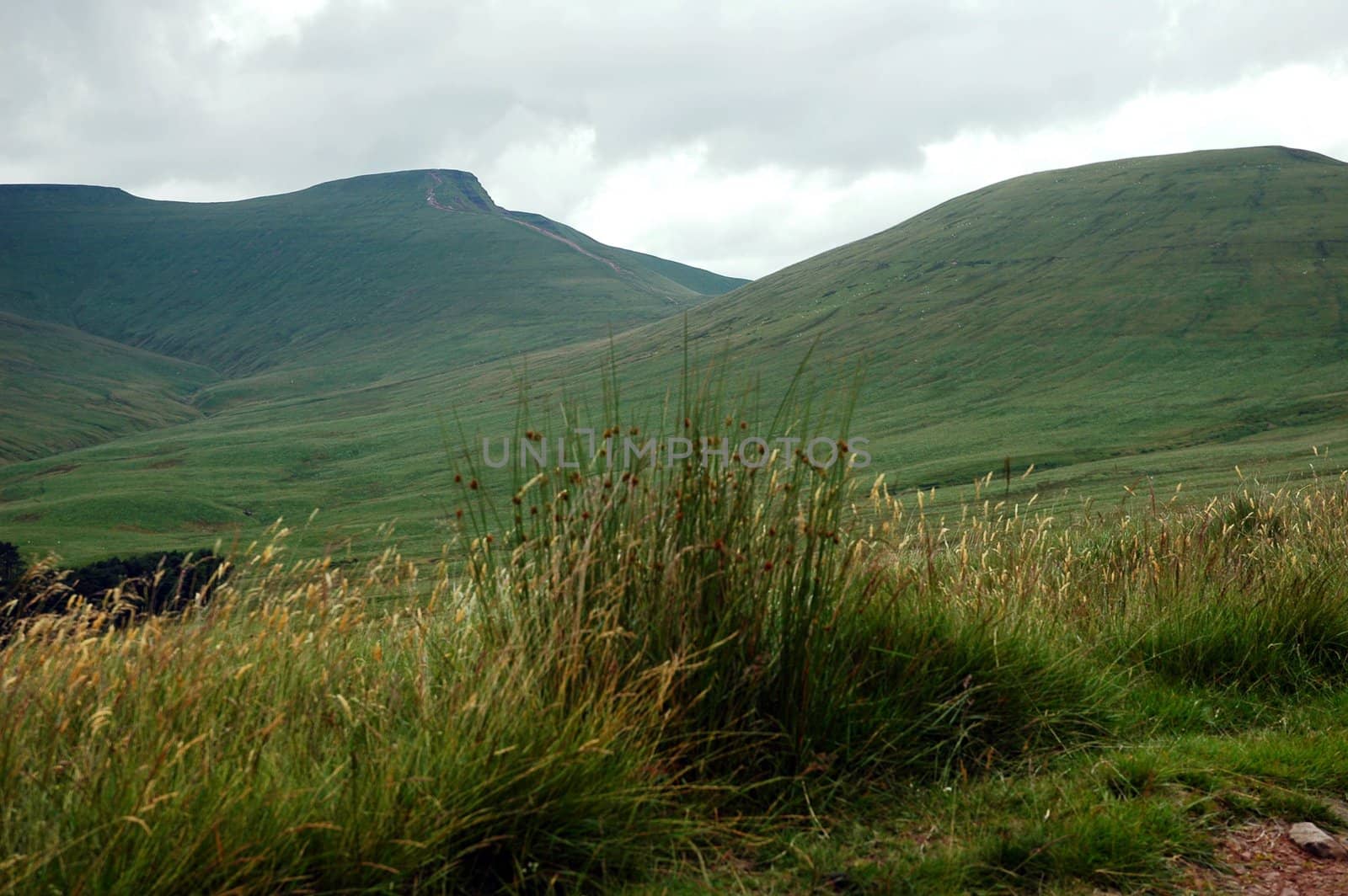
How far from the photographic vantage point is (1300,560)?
22.1ft

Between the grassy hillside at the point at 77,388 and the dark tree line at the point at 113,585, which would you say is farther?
the grassy hillside at the point at 77,388

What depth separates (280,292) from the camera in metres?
153

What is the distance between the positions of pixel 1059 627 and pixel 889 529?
0.98m

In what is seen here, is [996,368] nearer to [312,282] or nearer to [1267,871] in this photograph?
[1267,871]

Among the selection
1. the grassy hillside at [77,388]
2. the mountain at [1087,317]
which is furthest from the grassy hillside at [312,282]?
the mountain at [1087,317]

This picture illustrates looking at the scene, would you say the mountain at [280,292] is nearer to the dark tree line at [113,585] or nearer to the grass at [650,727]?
the dark tree line at [113,585]

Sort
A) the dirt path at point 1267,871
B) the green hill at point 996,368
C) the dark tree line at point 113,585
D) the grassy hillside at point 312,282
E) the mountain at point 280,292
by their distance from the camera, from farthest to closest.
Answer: the grassy hillside at point 312,282 → the mountain at point 280,292 → the green hill at point 996,368 → the dark tree line at point 113,585 → the dirt path at point 1267,871

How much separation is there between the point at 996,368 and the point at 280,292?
12334 centimetres

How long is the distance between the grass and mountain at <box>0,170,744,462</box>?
83694 mm

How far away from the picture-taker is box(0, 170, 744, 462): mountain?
10638 centimetres

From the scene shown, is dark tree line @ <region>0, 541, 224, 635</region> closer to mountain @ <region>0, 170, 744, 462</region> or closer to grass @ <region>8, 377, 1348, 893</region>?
grass @ <region>8, 377, 1348, 893</region>

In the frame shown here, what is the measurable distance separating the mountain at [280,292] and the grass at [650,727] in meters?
83.7

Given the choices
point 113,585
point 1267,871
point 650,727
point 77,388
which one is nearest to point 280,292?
point 77,388

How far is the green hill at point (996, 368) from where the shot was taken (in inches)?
1641
